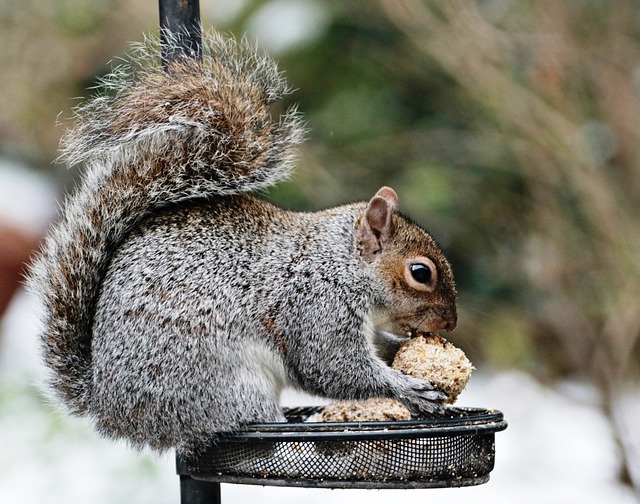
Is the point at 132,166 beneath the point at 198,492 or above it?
above

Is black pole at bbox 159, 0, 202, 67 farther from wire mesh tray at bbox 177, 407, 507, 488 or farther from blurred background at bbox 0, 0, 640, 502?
blurred background at bbox 0, 0, 640, 502

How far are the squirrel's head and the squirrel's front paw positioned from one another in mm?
162

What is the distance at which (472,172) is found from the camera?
369 cm

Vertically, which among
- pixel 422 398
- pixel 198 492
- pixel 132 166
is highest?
pixel 132 166

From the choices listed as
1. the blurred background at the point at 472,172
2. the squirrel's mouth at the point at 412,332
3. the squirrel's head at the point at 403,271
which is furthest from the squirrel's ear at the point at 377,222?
the blurred background at the point at 472,172

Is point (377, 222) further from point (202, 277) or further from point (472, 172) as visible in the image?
point (472, 172)

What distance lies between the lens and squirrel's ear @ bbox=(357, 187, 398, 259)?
159 cm

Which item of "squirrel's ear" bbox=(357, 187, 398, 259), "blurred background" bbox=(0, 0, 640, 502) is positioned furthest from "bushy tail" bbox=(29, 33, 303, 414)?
"blurred background" bbox=(0, 0, 640, 502)

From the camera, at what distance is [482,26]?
3229 mm

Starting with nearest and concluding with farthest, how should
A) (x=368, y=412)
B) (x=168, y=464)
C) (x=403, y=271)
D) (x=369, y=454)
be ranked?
(x=369, y=454)
(x=368, y=412)
(x=403, y=271)
(x=168, y=464)

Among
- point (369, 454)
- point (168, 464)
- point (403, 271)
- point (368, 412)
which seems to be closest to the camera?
point (369, 454)

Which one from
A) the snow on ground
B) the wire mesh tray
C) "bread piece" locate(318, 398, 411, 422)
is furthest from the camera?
the snow on ground

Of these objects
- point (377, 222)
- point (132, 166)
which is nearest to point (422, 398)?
point (377, 222)

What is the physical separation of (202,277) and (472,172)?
7.81 feet
